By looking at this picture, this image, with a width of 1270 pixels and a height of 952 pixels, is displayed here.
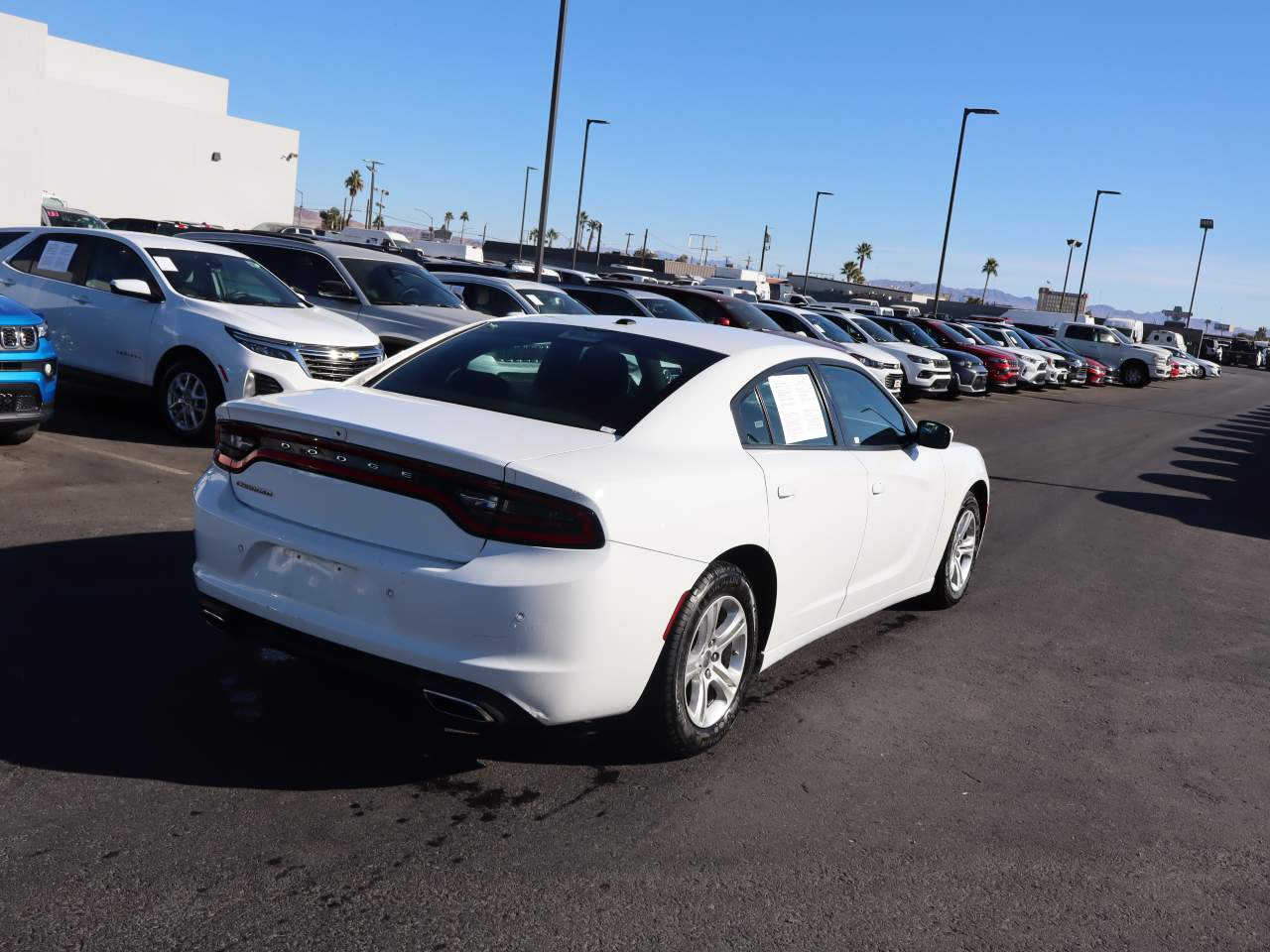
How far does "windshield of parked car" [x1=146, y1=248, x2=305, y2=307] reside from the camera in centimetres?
1069

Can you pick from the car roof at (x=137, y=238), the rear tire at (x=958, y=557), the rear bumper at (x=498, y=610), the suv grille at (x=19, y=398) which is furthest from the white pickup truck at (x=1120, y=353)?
the rear bumper at (x=498, y=610)

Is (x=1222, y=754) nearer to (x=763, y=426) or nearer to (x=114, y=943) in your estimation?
(x=763, y=426)

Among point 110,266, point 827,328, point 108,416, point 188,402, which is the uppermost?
point 110,266

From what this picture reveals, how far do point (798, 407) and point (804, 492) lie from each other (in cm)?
46

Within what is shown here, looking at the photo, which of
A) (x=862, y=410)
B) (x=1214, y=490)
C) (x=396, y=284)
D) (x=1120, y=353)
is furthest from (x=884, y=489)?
(x=1120, y=353)

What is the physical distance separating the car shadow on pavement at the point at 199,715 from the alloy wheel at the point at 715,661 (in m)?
0.31

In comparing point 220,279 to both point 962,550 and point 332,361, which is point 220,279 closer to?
point 332,361

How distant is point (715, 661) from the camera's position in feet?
14.6

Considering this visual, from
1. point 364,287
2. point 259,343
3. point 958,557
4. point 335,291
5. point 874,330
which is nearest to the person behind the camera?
point 958,557

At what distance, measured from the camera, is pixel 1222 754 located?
5.07m

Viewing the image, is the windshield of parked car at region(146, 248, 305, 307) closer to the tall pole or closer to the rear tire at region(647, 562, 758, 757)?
the rear tire at region(647, 562, 758, 757)

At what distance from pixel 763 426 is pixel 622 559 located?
4.12ft

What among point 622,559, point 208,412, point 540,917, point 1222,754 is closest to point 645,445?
point 622,559

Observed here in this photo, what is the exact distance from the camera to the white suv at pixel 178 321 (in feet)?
32.7
